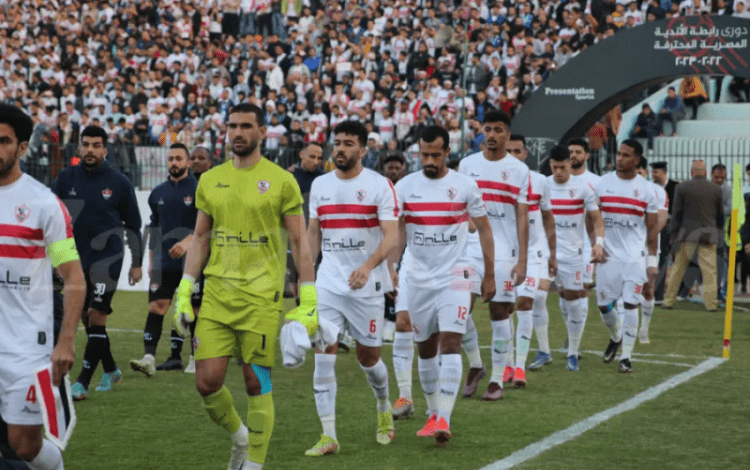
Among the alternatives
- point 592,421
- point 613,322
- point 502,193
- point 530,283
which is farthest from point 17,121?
→ point 613,322

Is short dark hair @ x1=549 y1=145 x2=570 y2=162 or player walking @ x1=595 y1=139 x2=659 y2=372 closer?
player walking @ x1=595 y1=139 x2=659 y2=372

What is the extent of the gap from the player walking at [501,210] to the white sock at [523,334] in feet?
2.14

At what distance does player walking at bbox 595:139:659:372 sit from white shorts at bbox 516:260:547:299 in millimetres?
1090

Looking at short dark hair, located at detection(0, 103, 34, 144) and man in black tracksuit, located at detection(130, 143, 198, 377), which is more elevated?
short dark hair, located at detection(0, 103, 34, 144)

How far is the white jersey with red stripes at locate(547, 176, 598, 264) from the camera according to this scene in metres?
12.0

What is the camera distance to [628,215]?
12.0m

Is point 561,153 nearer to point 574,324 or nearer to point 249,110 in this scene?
point 574,324

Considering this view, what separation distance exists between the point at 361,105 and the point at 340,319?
59.1ft

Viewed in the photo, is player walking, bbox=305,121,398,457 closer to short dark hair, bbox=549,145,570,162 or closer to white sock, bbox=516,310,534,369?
white sock, bbox=516,310,534,369

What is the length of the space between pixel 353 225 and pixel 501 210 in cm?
239

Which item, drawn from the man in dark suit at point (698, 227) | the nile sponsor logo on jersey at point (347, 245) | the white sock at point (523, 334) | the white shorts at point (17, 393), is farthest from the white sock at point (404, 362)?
the man in dark suit at point (698, 227)

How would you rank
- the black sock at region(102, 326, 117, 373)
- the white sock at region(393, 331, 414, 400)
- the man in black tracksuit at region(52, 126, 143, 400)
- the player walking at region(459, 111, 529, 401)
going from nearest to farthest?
the white sock at region(393, 331, 414, 400) → the man in black tracksuit at region(52, 126, 143, 400) → the player walking at region(459, 111, 529, 401) → the black sock at region(102, 326, 117, 373)

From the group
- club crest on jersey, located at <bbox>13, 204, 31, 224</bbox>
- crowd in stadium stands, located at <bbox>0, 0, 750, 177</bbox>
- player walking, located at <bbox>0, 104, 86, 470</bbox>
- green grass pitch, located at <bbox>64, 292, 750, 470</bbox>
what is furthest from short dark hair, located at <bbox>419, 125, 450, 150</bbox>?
crowd in stadium stands, located at <bbox>0, 0, 750, 177</bbox>

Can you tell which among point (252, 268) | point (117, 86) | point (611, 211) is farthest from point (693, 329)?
point (117, 86)
